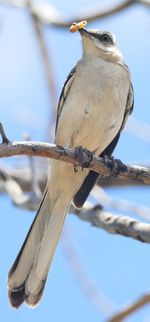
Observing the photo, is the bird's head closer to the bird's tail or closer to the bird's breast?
the bird's breast

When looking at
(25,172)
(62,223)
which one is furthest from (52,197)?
(25,172)

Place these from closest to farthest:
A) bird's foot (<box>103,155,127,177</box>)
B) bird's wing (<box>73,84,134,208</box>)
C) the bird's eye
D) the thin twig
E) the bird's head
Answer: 1. the thin twig
2. bird's foot (<box>103,155,127,177</box>)
3. bird's wing (<box>73,84,134,208</box>)
4. the bird's head
5. the bird's eye

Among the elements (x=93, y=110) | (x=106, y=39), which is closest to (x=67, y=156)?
(x=93, y=110)

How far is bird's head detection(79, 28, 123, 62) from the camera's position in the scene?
574cm

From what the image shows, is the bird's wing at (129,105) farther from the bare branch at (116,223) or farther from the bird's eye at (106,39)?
the bare branch at (116,223)

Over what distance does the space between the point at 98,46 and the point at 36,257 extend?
189 centimetres

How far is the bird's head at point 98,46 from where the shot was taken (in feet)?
18.8

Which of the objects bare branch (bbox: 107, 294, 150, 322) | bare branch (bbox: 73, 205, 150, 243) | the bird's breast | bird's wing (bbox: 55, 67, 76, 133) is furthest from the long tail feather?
bare branch (bbox: 107, 294, 150, 322)

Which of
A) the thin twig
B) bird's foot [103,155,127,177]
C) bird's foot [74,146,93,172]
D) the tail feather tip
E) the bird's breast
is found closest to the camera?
the thin twig

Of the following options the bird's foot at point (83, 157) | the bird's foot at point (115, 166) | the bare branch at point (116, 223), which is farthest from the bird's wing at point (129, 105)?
the bird's foot at point (83, 157)

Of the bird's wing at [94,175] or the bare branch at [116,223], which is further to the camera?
the bird's wing at [94,175]

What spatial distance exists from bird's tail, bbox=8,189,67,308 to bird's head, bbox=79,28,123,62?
130cm

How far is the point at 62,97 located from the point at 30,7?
1481 millimetres

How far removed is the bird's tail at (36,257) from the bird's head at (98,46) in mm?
1298
